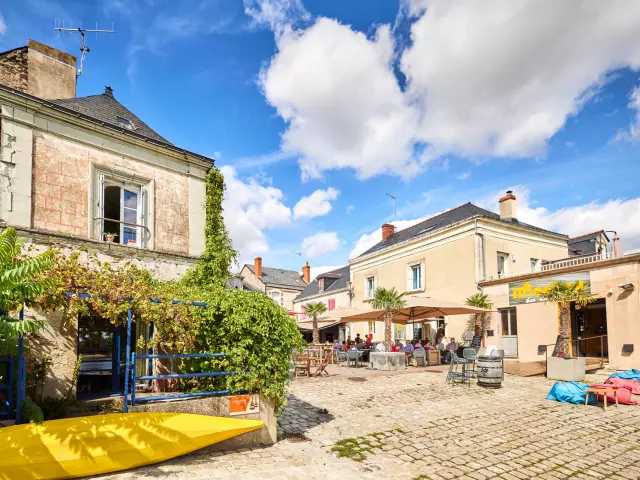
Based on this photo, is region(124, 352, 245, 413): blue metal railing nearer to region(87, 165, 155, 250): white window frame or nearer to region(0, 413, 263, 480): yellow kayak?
region(0, 413, 263, 480): yellow kayak

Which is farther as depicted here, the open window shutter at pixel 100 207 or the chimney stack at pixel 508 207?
the chimney stack at pixel 508 207

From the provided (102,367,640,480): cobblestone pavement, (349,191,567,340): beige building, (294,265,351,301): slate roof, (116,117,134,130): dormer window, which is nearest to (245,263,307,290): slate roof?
(294,265,351,301): slate roof

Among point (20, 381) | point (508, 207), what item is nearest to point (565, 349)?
point (508, 207)

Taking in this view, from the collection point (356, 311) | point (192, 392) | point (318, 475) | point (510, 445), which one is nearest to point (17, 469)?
point (192, 392)

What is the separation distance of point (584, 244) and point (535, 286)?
33.5ft

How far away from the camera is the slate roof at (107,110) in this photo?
1035cm

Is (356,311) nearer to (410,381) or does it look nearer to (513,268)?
(410,381)

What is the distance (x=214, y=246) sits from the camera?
1121 centimetres

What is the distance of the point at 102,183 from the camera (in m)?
9.56

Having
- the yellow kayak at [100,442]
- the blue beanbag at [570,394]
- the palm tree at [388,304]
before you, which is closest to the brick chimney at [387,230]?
the palm tree at [388,304]

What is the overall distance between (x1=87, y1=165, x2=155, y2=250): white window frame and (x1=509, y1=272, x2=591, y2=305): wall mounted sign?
15.0m

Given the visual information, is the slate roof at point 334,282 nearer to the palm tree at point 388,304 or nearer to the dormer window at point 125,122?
the palm tree at point 388,304

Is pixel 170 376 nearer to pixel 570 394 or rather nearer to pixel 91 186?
pixel 91 186

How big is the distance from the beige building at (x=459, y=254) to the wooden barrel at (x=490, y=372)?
9256mm
